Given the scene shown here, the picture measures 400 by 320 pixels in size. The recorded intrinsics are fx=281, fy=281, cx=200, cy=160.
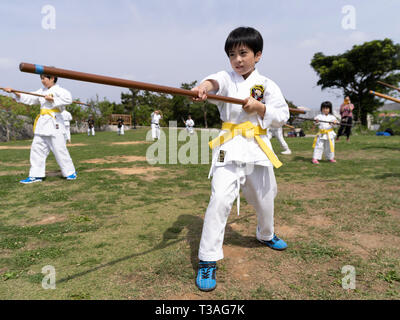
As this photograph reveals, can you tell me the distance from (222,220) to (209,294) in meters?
0.57

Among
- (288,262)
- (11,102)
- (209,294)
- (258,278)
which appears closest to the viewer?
(209,294)

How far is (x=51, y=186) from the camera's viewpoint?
18.3 feet

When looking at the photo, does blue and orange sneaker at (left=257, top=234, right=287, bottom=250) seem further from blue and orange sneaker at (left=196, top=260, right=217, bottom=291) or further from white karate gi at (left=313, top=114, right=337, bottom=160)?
white karate gi at (left=313, top=114, right=337, bottom=160)

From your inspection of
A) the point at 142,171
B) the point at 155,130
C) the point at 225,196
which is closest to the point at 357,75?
the point at 155,130

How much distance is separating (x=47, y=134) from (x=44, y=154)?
1.59ft

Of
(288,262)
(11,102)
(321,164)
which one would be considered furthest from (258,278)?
(11,102)

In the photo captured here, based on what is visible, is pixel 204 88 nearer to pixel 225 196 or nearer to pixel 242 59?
pixel 242 59

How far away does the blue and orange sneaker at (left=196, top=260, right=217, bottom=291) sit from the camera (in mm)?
2180

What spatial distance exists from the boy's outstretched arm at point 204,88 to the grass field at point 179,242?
1486 millimetres

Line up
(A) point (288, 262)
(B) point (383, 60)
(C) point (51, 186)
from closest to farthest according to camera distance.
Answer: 1. (A) point (288, 262)
2. (C) point (51, 186)
3. (B) point (383, 60)

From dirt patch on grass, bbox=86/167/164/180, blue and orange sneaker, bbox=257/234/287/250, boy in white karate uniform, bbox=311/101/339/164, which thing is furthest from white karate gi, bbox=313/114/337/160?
blue and orange sneaker, bbox=257/234/287/250

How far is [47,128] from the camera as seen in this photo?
19.4 ft

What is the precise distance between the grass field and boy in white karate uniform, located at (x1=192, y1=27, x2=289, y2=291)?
0.44 m

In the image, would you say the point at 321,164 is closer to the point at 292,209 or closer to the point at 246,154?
the point at 292,209
